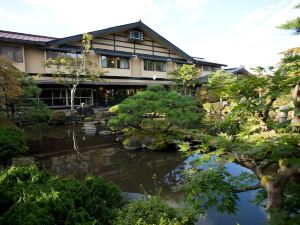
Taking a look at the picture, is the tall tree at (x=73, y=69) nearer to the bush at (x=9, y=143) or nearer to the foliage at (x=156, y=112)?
the foliage at (x=156, y=112)

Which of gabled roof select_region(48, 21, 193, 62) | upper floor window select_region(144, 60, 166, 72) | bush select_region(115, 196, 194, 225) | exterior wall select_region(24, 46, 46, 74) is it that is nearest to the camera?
bush select_region(115, 196, 194, 225)

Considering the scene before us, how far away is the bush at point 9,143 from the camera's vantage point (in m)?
7.84

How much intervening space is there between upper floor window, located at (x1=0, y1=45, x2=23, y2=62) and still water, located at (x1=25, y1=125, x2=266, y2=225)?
9.04 m

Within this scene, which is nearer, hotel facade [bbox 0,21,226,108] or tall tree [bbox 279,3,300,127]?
tall tree [bbox 279,3,300,127]

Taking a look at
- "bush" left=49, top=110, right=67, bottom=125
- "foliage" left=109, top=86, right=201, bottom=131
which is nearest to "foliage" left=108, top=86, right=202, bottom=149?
"foliage" left=109, top=86, right=201, bottom=131

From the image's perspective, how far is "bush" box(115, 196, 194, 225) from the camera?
3.73 meters

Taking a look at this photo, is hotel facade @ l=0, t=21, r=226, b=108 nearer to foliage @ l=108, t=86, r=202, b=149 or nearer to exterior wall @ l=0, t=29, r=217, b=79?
exterior wall @ l=0, t=29, r=217, b=79

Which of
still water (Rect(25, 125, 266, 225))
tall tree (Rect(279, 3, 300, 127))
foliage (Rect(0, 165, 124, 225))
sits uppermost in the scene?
tall tree (Rect(279, 3, 300, 127))

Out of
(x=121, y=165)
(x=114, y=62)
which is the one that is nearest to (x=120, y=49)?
(x=114, y=62)

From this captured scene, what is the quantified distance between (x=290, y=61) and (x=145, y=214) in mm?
2939

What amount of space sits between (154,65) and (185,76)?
4197 millimetres

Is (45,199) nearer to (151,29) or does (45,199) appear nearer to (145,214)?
(145,214)

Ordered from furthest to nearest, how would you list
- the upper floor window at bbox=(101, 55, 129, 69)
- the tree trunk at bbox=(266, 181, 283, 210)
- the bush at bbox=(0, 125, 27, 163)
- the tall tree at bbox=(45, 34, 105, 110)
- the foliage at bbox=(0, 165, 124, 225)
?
the upper floor window at bbox=(101, 55, 129, 69) < the tall tree at bbox=(45, 34, 105, 110) < the bush at bbox=(0, 125, 27, 163) < the foliage at bbox=(0, 165, 124, 225) < the tree trunk at bbox=(266, 181, 283, 210)

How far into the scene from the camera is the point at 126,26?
24969 mm
